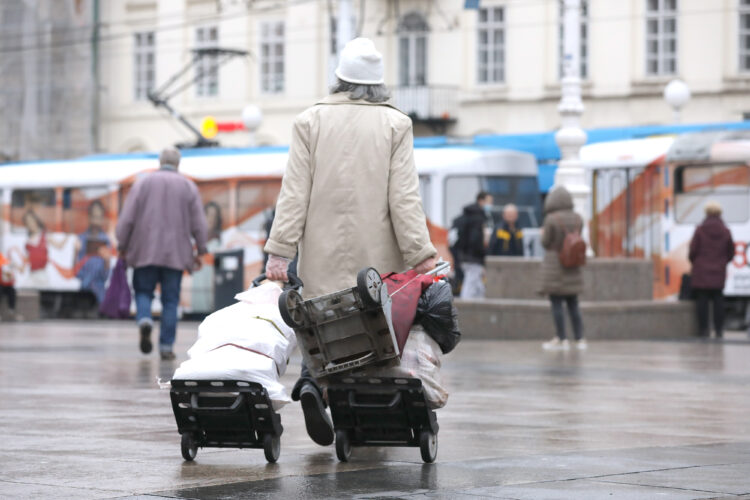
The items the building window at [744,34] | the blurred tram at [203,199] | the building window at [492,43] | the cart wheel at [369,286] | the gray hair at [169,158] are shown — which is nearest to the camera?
the cart wheel at [369,286]

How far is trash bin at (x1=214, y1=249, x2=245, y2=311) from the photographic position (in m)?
27.9

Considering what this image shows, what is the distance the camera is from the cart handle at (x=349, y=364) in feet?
23.2

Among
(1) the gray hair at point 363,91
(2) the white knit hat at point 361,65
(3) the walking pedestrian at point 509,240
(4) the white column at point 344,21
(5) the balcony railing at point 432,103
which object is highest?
(4) the white column at point 344,21

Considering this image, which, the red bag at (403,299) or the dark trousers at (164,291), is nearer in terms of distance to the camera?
the red bag at (403,299)

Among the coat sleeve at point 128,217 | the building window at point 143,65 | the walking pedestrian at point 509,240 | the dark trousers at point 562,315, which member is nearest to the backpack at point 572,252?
the dark trousers at point 562,315

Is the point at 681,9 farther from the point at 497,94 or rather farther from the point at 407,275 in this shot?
the point at 407,275

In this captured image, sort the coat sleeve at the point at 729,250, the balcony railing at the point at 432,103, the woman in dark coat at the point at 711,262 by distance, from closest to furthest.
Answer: the woman in dark coat at the point at 711,262, the coat sleeve at the point at 729,250, the balcony railing at the point at 432,103

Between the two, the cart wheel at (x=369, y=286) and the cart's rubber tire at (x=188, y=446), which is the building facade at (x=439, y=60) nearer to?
the cart's rubber tire at (x=188, y=446)

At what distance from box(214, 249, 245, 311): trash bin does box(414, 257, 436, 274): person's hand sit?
2053cm

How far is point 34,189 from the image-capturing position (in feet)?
102

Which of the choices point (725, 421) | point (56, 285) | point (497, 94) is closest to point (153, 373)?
point (725, 421)

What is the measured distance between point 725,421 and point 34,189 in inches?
912

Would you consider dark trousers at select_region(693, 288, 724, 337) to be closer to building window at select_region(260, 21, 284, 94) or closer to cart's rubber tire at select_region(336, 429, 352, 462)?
cart's rubber tire at select_region(336, 429, 352, 462)

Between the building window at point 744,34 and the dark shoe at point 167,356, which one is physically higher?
the building window at point 744,34
